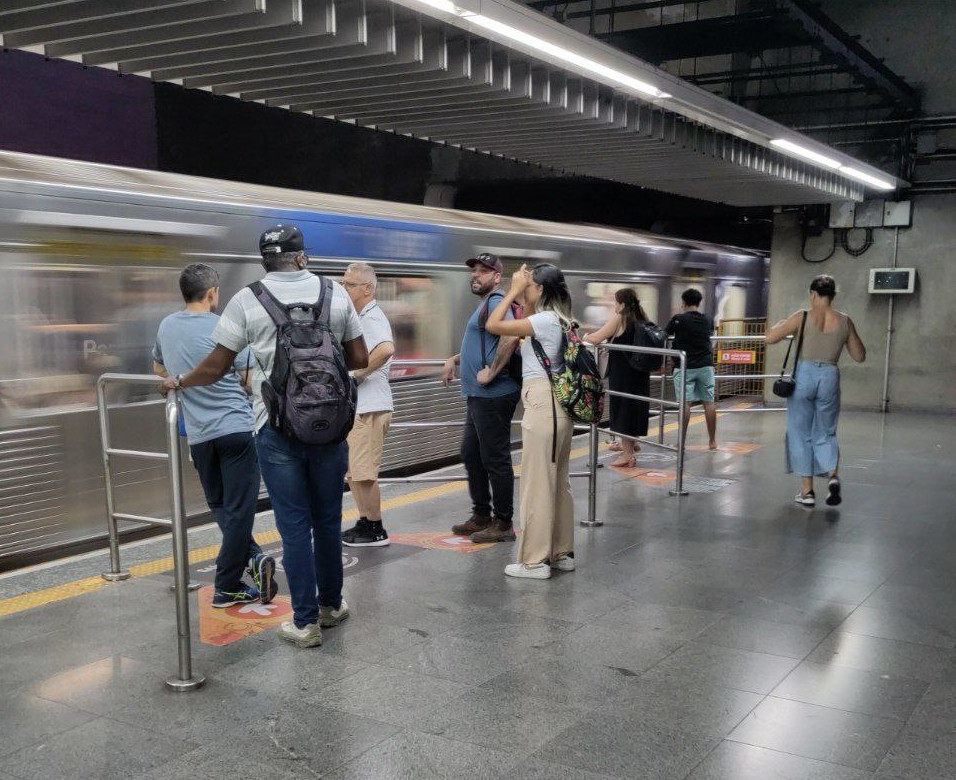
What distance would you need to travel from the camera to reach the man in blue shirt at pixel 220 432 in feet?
14.1

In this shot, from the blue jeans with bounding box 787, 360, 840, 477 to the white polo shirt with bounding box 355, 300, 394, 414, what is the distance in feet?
9.97

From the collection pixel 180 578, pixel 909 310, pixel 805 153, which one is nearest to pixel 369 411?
pixel 180 578

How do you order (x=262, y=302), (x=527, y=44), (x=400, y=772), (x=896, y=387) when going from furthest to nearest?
Answer: 1. (x=896, y=387)
2. (x=527, y=44)
3. (x=262, y=302)
4. (x=400, y=772)

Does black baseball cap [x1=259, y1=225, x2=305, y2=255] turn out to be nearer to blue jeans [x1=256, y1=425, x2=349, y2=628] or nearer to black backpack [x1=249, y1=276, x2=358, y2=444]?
black backpack [x1=249, y1=276, x2=358, y2=444]

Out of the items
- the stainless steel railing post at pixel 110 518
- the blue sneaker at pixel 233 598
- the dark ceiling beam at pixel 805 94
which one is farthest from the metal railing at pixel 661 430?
the dark ceiling beam at pixel 805 94

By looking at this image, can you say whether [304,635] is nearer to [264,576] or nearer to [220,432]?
[264,576]

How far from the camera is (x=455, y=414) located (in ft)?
28.0

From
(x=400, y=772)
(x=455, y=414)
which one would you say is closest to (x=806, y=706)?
(x=400, y=772)

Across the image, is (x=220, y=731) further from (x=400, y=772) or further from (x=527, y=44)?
(x=527, y=44)

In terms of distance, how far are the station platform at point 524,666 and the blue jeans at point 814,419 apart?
0.71 meters

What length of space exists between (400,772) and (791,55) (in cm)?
1192

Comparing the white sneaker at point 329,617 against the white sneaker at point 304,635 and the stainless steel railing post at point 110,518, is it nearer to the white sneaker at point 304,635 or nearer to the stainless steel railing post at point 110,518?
the white sneaker at point 304,635

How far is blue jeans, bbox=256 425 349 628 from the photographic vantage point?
384 cm

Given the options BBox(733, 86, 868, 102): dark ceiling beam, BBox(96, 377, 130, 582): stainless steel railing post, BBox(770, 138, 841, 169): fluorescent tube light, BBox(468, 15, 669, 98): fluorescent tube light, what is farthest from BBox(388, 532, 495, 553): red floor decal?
BBox(733, 86, 868, 102): dark ceiling beam
